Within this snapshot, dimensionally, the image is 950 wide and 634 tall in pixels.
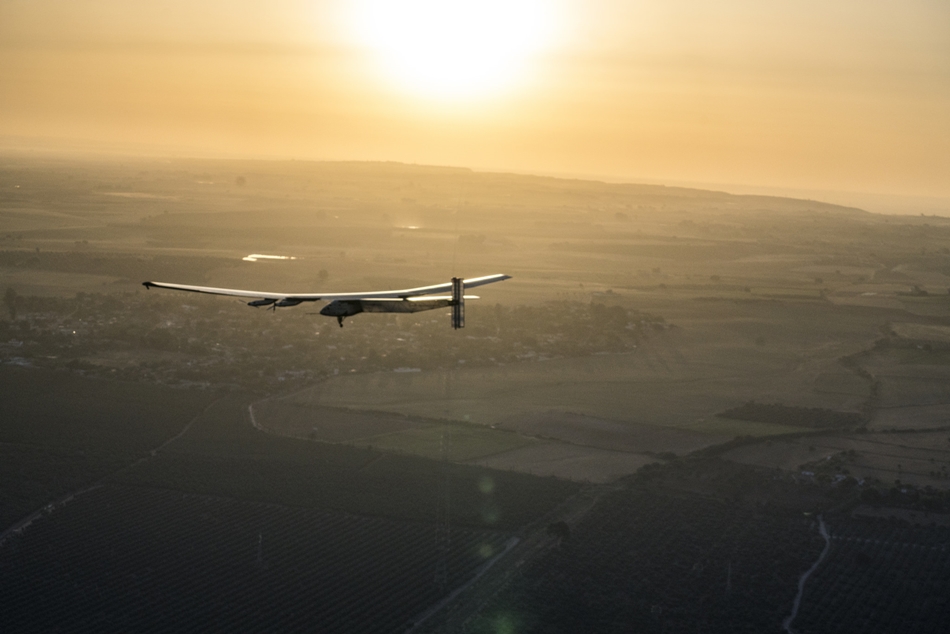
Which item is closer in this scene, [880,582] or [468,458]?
[880,582]

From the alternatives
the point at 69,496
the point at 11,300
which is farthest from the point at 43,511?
the point at 11,300

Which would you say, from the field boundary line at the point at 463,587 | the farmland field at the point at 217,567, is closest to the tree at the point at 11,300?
the farmland field at the point at 217,567

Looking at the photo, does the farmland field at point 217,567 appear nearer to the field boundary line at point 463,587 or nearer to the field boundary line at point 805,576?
the field boundary line at point 463,587

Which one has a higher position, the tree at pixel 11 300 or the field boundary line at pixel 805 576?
the tree at pixel 11 300

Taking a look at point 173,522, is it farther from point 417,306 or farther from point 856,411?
point 856,411

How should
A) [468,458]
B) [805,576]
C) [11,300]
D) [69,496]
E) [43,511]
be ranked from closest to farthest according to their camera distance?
1. [805,576]
2. [43,511]
3. [69,496]
4. [468,458]
5. [11,300]

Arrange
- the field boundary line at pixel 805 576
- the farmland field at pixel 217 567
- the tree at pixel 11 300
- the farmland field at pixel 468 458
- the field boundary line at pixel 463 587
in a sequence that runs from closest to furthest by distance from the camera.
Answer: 1. the farmland field at pixel 217 567
2. the field boundary line at pixel 463 587
3. the field boundary line at pixel 805 576
4. the farmland field at pixel 468 458
5. the tree at pixel 11 300

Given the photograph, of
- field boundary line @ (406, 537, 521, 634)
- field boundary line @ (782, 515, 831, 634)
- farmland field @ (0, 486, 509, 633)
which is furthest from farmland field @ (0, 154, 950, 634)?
field boundary line @ (782, 515, 831, 634)

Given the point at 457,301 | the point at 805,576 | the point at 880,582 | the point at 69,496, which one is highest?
the point at 457,301

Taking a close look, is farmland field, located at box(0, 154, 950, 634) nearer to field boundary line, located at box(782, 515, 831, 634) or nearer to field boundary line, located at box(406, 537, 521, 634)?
field boundary line, located at box(406, 537, 521, 634)

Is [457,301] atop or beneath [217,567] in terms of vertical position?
atop

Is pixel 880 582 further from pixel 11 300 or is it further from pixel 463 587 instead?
pixel 11 300

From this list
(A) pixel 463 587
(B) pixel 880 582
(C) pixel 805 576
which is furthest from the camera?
(C) pixel 805 576
